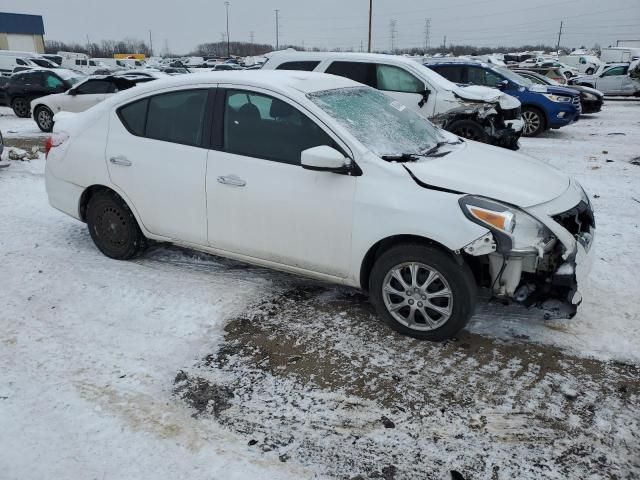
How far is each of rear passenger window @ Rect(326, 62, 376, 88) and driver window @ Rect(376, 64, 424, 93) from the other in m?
0.11

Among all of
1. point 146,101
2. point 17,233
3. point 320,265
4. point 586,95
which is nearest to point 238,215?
point 320,265

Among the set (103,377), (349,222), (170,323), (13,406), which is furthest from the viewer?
(170,323)

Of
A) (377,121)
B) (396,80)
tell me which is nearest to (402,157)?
(377,121)

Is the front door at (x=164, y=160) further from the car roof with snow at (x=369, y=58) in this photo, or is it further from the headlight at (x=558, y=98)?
the headlight at (x=558, y=98)

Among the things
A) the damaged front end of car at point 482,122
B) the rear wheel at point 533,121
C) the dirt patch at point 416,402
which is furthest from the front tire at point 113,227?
the rear wheel at point 533,121

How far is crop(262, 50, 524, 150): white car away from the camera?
30.3 ft

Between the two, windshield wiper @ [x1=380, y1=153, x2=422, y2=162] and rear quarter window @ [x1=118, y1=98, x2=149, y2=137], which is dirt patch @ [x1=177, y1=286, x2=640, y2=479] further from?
rear quarter window @ [x1=118, y1=98, x2=149, y2=137]

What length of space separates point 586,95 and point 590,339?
14789 millimetres

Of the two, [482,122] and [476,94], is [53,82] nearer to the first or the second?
[476,94]

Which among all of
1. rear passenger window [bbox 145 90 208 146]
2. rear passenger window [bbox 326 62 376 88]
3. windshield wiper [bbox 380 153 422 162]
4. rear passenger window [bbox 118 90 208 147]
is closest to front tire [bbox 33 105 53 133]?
rear passenger window [bbox 326 62 376 88]

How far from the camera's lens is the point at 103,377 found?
3.28 meters

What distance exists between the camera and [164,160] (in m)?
4.40

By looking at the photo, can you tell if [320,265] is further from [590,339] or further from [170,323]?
[590,339]

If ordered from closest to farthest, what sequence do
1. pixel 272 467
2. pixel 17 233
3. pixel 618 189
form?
pixel 272 467 < pixel 17 233 < pixel 618 189
